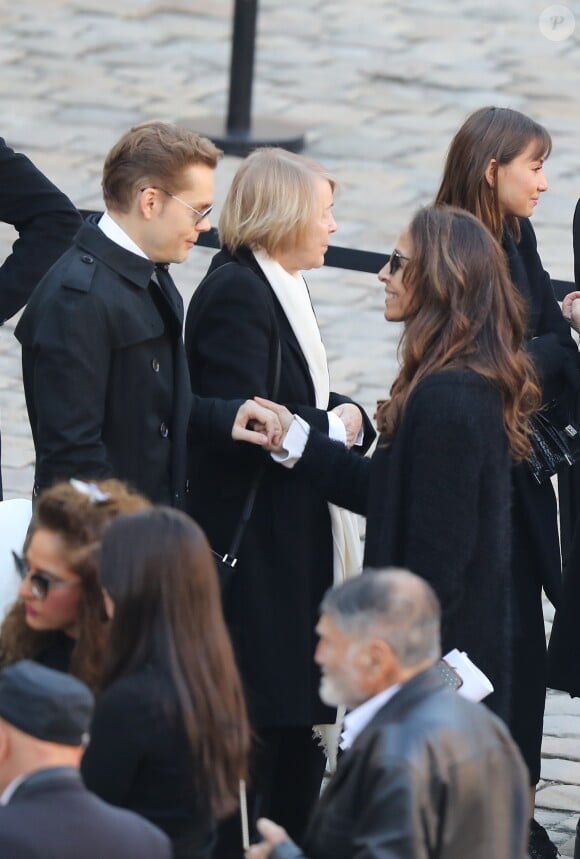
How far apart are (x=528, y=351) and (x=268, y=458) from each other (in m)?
0.77

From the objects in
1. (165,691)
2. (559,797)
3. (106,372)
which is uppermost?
(106,372)

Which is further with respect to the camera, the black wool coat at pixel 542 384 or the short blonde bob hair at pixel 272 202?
the black wool coat at pixel 542 384

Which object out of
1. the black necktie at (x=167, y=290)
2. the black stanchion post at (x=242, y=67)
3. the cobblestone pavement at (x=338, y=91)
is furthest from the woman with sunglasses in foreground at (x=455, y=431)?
the black stanchion post at (x=242, y=67)

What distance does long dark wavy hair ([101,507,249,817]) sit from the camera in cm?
317

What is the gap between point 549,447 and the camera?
4.64 m

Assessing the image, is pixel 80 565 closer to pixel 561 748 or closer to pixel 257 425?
pixel 257 425

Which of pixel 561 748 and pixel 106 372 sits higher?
pixel 106 372

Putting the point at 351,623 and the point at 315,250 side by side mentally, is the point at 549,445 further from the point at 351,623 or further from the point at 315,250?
the point at 351,623

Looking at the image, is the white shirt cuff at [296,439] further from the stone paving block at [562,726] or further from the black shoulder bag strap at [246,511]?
the stone paving block at [562,726]

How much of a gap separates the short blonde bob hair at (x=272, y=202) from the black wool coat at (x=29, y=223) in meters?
0.65

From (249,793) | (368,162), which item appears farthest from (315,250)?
(368,162)

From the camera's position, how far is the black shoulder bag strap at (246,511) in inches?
177

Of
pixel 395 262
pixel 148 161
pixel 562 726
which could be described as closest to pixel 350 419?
pixel 395 262

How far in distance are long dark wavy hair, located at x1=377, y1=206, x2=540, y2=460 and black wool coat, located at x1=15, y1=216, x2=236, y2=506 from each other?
587mm
